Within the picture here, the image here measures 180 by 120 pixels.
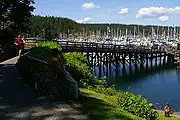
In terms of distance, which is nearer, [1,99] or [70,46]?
[1,99]

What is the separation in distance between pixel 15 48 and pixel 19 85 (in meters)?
15.9

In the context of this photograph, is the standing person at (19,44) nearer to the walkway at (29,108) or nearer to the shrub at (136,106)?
the walkway at (29,108)

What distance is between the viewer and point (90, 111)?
884 cm

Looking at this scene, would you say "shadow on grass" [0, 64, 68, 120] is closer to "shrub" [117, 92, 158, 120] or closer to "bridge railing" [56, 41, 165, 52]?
"shrub" [117, 92, 158, 120]

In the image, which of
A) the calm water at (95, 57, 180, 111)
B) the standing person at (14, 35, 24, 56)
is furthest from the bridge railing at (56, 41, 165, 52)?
the standing person at (14, 35, 24, 56)

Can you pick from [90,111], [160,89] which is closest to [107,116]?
[90,111]

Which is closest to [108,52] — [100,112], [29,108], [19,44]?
[19,44]

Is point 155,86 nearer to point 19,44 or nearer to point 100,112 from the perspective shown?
point 19,44

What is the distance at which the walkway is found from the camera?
8289mm

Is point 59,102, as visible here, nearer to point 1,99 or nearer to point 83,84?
point 1,99

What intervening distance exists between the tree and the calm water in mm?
13718

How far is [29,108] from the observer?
9.08 metres

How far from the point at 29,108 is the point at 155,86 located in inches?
1441

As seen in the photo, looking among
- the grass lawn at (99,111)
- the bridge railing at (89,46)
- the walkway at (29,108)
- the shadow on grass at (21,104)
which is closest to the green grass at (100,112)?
the grass lawn at (99,111)
